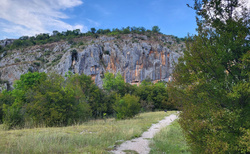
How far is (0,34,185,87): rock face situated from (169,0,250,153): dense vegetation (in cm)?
7363

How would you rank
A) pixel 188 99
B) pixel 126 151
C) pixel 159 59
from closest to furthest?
1. pixel 188 99
2. pixel 126 151
3. pixel 159 59

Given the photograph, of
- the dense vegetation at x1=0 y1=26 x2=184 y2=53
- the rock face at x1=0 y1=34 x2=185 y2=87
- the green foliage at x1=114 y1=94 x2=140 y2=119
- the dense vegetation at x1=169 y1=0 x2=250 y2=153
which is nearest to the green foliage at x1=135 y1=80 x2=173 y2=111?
the green foliage at x1=114 y1=94 x2=140 y2=119

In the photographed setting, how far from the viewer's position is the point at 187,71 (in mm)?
6258

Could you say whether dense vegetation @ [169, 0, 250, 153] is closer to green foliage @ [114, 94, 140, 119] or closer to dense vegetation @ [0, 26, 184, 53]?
green foliage @ [114, 94, 140, 119]

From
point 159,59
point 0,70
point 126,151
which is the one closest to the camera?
point 126,151

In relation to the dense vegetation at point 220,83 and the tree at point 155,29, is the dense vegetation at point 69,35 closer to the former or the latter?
the tree at point 155,29

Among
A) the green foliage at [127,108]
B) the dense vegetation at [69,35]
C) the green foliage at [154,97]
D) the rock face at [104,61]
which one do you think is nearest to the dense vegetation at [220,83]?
the green foliage at [127,108]

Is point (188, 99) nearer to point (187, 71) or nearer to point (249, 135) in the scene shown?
point (187, 71)

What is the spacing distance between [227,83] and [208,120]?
1164 millimetres

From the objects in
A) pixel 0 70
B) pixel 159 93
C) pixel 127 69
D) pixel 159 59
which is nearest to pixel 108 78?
pixel 159 93

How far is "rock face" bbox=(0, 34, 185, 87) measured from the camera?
78.4 metres

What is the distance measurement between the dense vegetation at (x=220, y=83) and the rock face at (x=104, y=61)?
242 feet

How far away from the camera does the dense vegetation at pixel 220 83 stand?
4176 mm

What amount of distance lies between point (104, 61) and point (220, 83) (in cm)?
8101
